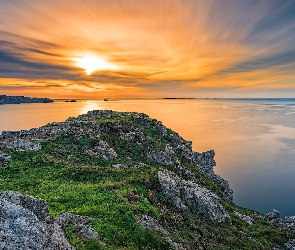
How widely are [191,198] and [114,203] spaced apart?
11.7 metres

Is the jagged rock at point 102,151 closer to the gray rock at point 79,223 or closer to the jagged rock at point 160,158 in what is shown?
the jagged rock at point 160,158

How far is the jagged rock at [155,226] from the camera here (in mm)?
21720

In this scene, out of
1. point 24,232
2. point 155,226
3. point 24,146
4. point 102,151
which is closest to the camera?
point 24,232

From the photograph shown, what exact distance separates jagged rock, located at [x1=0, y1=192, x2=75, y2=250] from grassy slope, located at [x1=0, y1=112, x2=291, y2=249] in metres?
2.09

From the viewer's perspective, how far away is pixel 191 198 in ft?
105

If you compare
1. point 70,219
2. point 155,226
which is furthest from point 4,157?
point 155,226

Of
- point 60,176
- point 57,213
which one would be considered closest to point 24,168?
point 60,176

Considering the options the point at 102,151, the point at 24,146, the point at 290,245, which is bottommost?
the point at 290,245

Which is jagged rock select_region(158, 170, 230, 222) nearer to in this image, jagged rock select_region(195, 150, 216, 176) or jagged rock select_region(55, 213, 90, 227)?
jagged rock select_region(55, 213, 90, 227)

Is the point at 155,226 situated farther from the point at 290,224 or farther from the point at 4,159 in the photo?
the point at 290,224

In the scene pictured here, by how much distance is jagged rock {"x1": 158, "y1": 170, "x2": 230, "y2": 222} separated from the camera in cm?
3075

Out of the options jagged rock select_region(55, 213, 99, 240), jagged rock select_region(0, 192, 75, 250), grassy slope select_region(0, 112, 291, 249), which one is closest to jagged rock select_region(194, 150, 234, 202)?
grassy slope select_region(0, 112, 291, 249)

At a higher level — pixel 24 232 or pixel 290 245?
pixel 24 232

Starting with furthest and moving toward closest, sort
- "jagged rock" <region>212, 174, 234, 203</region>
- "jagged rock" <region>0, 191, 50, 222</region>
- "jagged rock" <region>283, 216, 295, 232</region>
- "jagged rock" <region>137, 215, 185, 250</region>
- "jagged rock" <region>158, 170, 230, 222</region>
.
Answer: "jagged rock" <region>212, 174, 234, 203</region> → "jagged rock" <region>283, 216, 295, 232</region> → "jagged rock" <region>158, 170, 230, 222</region> → "jagged rock" <region>137, 215, 185, 250</region> → "jagged rock" <region>0, 191, 50, 222</region>
